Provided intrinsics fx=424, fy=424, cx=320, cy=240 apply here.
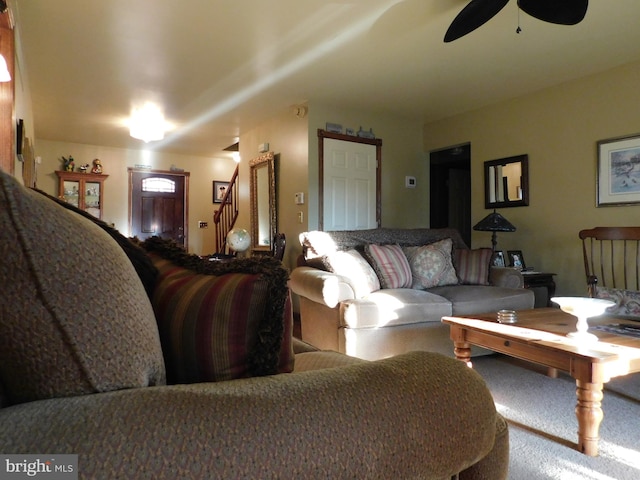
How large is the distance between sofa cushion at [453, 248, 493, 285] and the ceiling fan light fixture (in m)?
3.78

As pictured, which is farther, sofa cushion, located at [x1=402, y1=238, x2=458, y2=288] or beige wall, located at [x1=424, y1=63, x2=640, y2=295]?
beige wall, located at [x1=424, y1=63, x2=640, y2=295]

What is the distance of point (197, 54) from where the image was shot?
11.4 feet

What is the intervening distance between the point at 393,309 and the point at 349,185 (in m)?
2.46

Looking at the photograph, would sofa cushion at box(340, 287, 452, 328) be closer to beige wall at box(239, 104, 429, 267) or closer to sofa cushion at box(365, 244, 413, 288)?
sofa cushion at box(365, 244, 413, 288)

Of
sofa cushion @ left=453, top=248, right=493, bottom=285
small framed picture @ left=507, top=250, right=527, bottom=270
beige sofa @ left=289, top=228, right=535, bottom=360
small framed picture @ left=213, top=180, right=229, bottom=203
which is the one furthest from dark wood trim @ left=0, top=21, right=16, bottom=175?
small framed picture @ left=213, top=180, right=229, bottom=203

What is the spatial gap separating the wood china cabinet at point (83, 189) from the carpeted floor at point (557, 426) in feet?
21.8

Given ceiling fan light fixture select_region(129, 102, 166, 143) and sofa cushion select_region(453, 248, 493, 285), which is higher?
ceiling fan light fixture select_region(129, 102, 166, 143)

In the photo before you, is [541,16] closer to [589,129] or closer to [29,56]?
[589,129]

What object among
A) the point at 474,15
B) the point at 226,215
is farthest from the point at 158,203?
the point at 474,15

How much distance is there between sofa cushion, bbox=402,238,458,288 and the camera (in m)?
3.36

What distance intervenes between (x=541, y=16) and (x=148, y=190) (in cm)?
676

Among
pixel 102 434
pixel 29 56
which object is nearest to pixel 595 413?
pixel 102 434

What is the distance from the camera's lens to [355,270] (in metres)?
3.06

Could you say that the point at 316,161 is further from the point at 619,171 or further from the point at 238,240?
the point at 619,171
